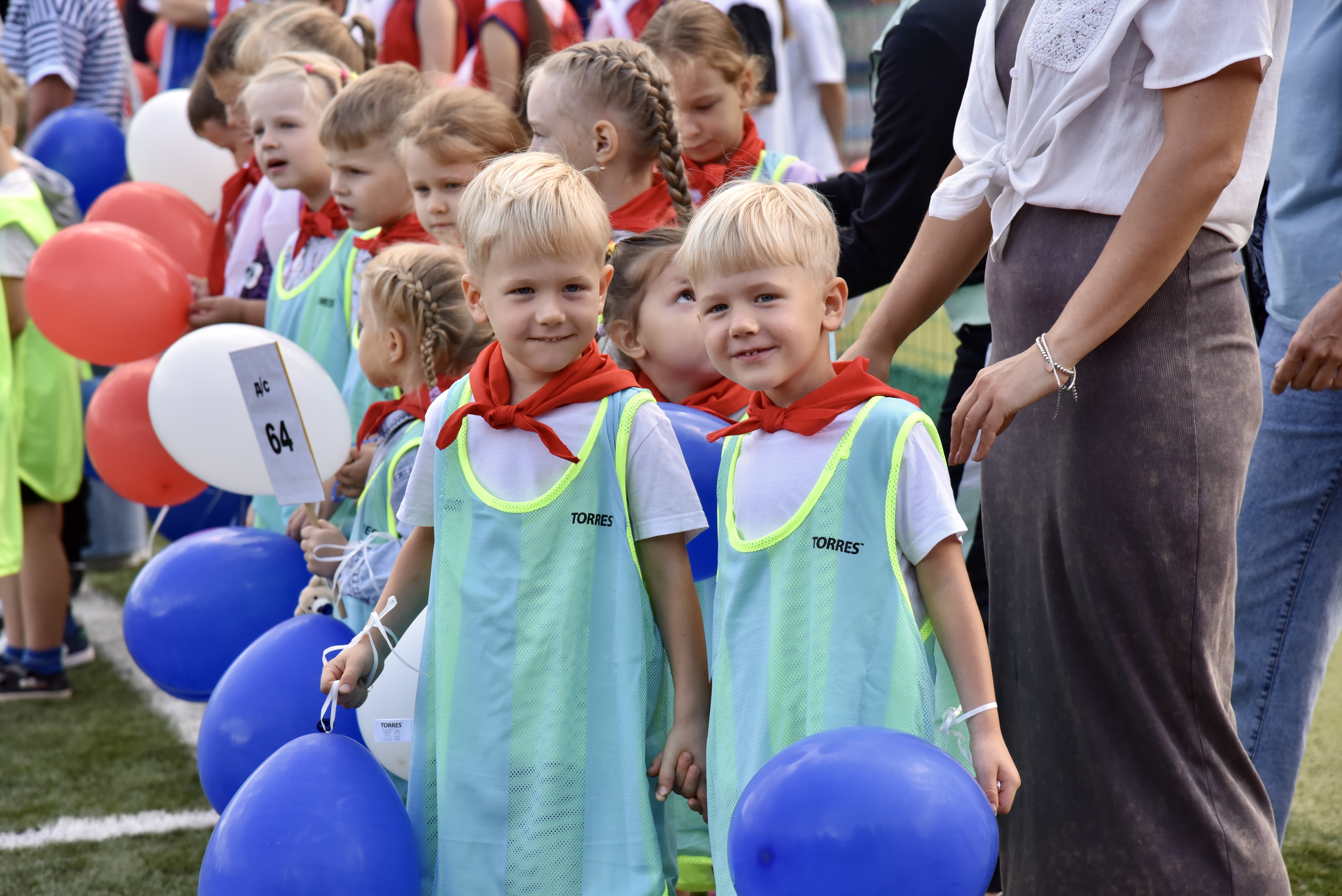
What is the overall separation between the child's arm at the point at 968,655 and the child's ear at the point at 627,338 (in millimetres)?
887

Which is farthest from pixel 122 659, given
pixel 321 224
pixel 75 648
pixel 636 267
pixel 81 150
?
pixel 636 267

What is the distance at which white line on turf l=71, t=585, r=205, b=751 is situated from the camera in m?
4.37

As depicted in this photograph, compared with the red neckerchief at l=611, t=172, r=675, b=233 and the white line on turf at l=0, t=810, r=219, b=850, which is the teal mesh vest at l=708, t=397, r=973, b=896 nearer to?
the red neckerchief at l=611, t=172, r=675, b=233

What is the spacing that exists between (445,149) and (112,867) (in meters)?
1.97

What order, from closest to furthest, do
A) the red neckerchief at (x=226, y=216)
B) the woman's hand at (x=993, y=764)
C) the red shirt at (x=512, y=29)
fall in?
the woman's hand at (x=993, y=764)
the red neckerchief at (x=226, y=216)
the red shirt at (x=512, y=29)

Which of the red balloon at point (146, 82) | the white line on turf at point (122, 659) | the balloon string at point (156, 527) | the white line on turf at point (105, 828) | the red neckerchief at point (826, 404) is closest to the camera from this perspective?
the red neckerchief at point (826, 404)

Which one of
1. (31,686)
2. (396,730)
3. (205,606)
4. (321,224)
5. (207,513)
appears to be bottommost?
(31,686)

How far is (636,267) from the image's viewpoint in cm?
250

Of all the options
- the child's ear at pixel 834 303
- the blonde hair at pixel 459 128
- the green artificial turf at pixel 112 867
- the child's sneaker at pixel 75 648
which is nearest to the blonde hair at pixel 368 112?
the blonde hair at pixel 459 128

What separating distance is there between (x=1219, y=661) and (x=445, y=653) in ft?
3.93

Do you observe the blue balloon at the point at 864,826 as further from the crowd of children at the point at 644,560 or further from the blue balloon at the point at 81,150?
the blue balloon at the point at 81,150

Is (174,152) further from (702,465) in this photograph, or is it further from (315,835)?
(315,835)

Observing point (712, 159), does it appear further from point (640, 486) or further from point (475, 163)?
point (640, 486)

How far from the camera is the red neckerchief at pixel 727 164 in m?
3.06
